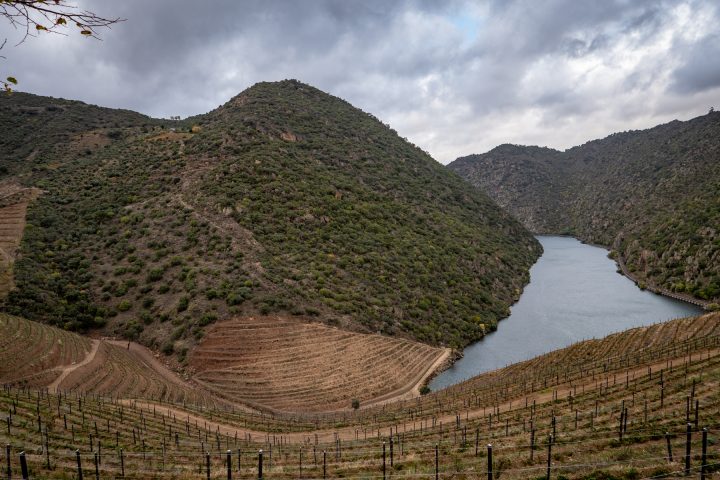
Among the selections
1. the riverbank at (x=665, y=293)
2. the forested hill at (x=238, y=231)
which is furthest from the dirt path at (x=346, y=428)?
the riverbank at (x=665, y=293)

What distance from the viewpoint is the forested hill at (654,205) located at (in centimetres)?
7475

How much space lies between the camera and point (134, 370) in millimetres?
34781

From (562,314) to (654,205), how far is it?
6592cm

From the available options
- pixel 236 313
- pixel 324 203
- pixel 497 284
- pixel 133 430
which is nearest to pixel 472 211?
pixel 497 284

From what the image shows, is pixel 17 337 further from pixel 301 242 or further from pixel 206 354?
pixel 301 242

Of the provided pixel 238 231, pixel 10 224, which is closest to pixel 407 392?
pixel 238 231

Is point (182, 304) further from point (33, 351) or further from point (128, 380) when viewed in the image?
point (33, 351)

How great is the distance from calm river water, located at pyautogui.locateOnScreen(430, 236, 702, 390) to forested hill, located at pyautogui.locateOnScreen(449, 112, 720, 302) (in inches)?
220

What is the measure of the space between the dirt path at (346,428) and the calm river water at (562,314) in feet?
54.8

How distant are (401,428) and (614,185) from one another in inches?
6128

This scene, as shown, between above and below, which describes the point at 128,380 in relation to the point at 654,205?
below

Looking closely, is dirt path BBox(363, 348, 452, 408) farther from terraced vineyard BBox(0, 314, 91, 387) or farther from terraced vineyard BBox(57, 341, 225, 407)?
terraced vineyard BBox(0, 314, 91, 387)

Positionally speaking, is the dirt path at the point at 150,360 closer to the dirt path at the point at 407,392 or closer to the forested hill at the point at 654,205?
the dirt path at the point at 407,392

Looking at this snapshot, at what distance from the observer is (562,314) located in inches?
2606
